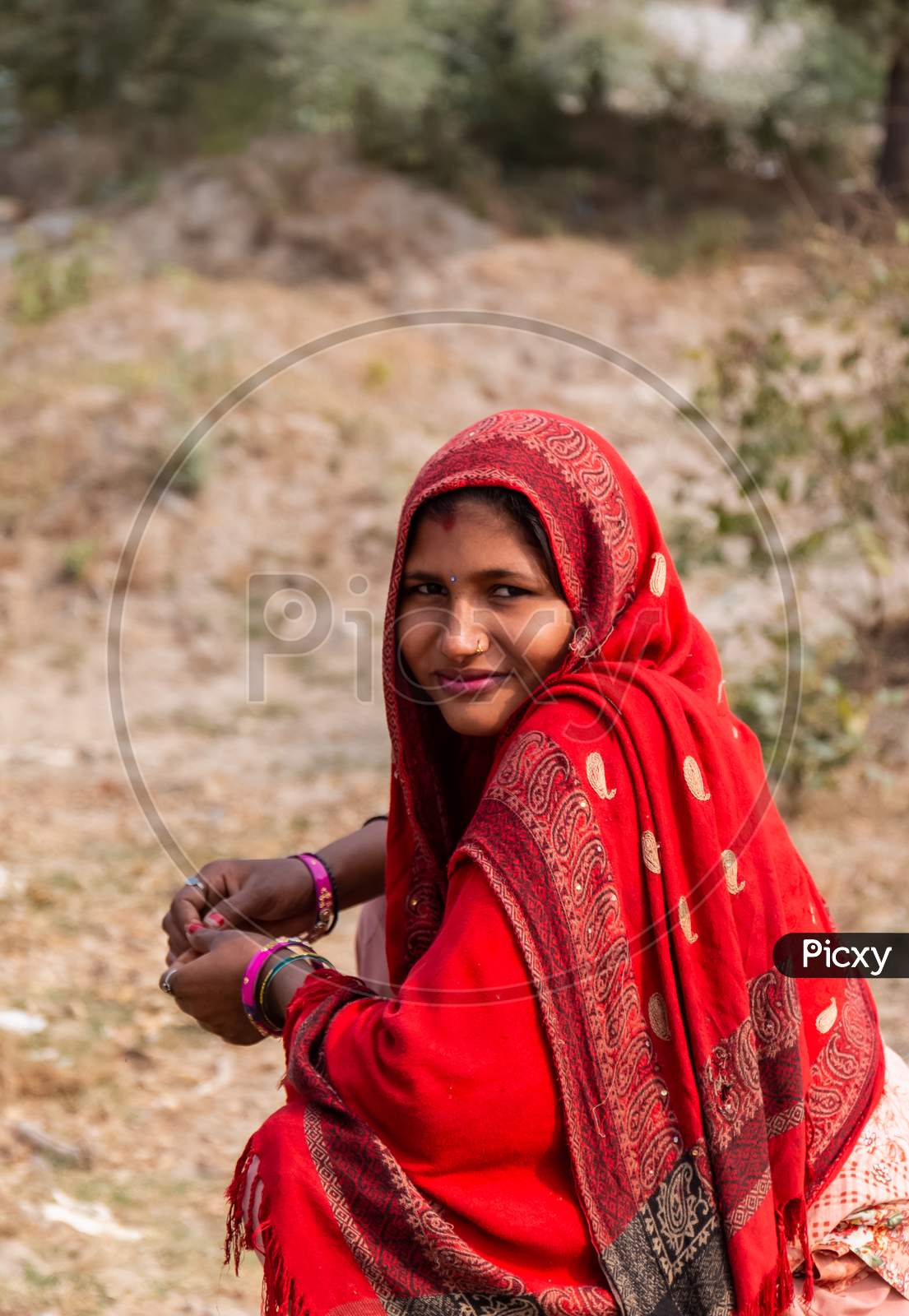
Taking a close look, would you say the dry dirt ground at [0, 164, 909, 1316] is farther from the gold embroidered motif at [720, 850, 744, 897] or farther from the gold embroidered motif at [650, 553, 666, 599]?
the gold embroidered motif at [650, 553, 666, 599]

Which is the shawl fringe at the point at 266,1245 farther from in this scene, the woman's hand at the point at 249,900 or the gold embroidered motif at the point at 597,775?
the gold embroidered motif at the point at 597,775

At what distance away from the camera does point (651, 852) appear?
1.79 metres

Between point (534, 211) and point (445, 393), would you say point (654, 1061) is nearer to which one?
point (445, 393)

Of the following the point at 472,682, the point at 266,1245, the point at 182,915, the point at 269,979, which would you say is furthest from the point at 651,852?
the point at 182,915

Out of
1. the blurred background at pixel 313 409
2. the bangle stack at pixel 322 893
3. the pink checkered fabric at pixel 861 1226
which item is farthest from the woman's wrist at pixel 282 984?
the blurred background at pixel 313 409

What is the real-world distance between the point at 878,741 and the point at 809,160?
1073 centimetres

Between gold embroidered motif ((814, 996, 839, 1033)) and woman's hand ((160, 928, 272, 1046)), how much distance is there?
2.79 feet

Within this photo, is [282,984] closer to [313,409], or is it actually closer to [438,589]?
[438,589]

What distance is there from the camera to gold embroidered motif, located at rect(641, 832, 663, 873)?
5.88 feet

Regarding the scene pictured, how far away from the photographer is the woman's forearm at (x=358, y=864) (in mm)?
2430

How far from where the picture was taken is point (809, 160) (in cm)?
1416

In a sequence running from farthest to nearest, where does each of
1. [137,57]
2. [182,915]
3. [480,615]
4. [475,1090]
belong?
[137,57]
[182,915]
[480,615]
[475,1090]

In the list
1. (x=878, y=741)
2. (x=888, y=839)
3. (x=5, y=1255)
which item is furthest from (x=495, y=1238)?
(x=878, y=741)

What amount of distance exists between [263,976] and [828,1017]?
0.85 metres
